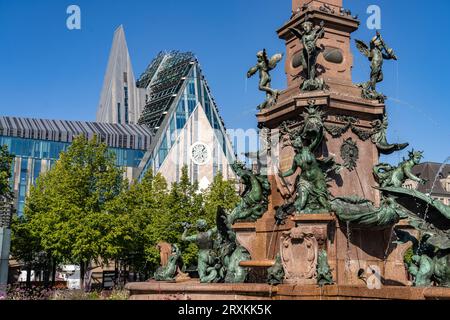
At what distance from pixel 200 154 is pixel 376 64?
246 feet

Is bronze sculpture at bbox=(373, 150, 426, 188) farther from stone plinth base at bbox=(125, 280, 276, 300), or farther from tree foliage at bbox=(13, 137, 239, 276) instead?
tree foliage at bbox=(13, 137, 239, 276)

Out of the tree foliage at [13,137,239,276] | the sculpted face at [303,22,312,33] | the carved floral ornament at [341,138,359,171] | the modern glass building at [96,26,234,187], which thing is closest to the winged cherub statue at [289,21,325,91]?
the sculpted face at [303,22,312,33]

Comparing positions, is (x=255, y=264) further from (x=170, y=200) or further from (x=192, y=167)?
(x=192, y=167)

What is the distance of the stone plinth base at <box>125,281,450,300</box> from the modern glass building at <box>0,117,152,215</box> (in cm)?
6936

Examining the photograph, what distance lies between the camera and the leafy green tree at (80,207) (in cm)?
3459

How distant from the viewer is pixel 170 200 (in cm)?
4138

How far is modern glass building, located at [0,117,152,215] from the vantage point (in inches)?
3332

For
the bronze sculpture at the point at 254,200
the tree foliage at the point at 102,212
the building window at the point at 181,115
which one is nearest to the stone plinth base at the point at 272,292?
the bronze sculpture at the point at 254,200

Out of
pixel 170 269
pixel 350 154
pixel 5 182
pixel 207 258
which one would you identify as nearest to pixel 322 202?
pixel 350 154

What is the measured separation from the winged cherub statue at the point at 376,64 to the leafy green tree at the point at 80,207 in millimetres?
21912

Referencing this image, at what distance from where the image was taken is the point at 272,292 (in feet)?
40.4

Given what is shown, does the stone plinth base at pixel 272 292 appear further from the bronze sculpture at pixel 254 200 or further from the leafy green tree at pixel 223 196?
the leafy green tree at pixel 223 196

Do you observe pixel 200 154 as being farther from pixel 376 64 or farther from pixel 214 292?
pixel 214 292
